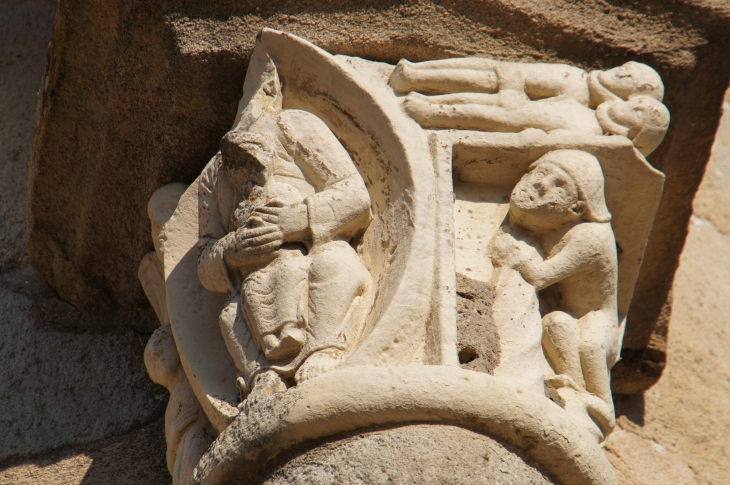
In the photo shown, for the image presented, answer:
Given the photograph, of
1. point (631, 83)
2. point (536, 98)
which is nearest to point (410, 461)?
point (536, 98)

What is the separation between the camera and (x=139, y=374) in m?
2.95

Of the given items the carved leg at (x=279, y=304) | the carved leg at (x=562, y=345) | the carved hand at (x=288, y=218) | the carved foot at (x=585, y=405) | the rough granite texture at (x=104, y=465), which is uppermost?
the carved hand at (x=288, y=218)

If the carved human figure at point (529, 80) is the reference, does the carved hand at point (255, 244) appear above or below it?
below

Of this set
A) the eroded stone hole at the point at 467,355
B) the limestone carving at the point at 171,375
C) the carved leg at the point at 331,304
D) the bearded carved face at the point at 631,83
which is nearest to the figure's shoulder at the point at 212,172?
the limestone carving at the point at 171,375

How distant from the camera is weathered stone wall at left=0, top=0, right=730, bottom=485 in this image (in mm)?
2508

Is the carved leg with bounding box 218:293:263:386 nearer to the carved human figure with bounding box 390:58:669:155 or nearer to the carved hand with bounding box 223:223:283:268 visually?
the carved hand with bounding box 223:223:283:268

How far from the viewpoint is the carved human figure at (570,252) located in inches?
86.2

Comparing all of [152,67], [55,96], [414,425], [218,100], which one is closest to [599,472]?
[414,425]

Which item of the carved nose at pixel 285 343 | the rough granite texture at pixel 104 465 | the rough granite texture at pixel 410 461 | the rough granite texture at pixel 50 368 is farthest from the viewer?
the rough granite texture at pixel 50 368

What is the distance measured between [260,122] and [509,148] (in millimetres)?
627

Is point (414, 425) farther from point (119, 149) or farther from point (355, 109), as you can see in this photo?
point (119, 149)

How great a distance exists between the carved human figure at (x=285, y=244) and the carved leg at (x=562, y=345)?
48 centimetres

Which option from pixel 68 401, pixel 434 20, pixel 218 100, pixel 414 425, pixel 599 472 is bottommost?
pixel 68 401

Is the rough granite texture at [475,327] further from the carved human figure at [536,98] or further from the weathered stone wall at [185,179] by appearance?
the weathered stone wall at [185,179]
